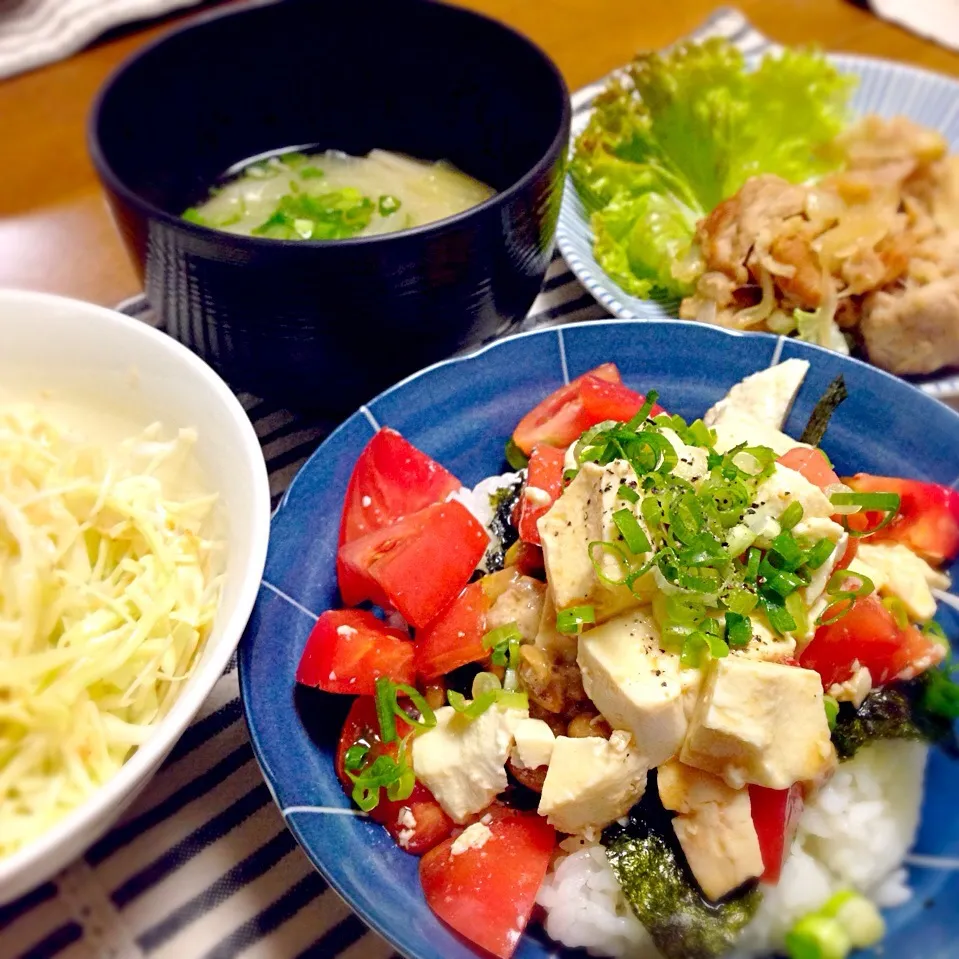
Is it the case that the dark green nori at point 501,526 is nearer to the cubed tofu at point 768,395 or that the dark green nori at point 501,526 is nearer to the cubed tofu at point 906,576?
the cubed tofu at point 768,395

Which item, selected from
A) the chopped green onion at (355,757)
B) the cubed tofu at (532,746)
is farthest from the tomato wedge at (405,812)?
the cubed tofu at (532,746)

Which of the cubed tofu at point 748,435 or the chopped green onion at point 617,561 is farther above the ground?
the cubed tofu at point 748,435

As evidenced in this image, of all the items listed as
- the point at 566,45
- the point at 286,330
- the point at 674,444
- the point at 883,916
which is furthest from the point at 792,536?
the point at 566,45

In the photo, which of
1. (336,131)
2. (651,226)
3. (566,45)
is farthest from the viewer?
(566,45)

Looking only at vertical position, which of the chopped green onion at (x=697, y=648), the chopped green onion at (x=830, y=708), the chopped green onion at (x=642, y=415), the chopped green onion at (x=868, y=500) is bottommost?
the chopped green onion at (x=830, y=708)

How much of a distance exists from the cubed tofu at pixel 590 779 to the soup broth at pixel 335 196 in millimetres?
880

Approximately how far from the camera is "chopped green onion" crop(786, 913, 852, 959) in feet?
3.02

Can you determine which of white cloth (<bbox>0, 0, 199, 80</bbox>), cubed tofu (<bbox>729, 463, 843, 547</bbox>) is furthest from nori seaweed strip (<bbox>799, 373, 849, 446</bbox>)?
white cloth (<bbox>0, 0, 199, 80</bbox>)

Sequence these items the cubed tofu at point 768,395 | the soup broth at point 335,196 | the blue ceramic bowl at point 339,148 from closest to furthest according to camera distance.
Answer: the blue ceramic bowl at point 339,148 < the cubed tofu at point 768,395 < the soup broth at point 335,196

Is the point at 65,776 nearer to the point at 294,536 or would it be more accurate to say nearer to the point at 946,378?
the point at 294,536

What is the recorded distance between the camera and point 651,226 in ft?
6.12

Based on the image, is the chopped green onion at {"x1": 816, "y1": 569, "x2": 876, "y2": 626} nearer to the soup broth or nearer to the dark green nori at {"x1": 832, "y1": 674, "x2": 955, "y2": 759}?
the dark green nori at {"x1": 832, "y1": 674, "x2": 955, "y2": 759}

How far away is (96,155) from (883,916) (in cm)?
137

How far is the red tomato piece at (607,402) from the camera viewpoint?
1.29m
